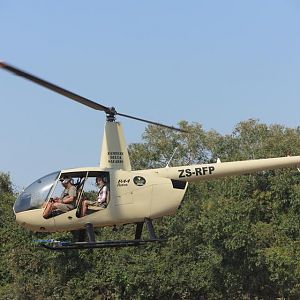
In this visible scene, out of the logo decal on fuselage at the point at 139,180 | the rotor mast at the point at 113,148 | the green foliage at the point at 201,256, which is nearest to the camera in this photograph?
the logo decal on fuselage at the point at 139,180

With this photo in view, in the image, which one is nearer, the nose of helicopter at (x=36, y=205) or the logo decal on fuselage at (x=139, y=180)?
the nose of helicopter at (x=36, y=205)

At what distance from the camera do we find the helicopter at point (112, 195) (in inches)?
562

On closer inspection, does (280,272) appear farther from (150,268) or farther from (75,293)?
(75,293)

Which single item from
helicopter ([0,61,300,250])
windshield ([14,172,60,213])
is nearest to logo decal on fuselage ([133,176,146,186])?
helicopter ([0,61,300,250])

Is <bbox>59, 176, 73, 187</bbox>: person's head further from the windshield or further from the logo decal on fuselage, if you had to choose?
the logo decal on fuselage

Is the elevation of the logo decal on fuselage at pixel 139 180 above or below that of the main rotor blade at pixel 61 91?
below

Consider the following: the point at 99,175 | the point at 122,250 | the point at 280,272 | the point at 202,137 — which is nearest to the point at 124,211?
the point at 99,175

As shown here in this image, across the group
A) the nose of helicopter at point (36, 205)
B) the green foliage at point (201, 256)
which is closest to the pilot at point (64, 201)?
the nose of helicopter at point (36, 205)

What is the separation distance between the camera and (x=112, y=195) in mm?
14555

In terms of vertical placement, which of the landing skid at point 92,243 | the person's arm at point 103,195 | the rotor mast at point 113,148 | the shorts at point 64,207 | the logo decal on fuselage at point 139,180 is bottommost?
the landing skid at point 92,243

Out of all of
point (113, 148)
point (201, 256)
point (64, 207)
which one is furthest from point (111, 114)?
point (201, 256)

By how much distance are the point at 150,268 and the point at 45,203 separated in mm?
17225

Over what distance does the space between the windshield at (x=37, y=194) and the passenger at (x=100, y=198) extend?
824 mm

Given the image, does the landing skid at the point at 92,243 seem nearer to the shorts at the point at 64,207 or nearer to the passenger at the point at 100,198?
the passenger at the point at 100,198
